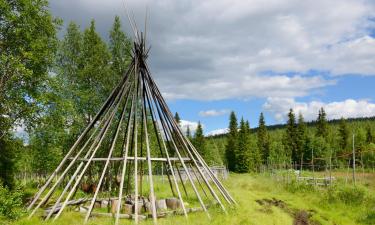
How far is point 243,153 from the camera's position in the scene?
191ft

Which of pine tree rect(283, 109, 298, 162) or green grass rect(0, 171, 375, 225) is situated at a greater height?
pine tree rect(283, 109, 298, 162)

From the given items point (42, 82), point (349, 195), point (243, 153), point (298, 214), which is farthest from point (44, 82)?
point (243, 153)

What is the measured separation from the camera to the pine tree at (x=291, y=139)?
6009 centimetres

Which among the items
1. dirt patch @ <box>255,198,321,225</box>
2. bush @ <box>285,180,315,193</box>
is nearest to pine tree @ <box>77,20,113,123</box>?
dirt patch @ <box>255,198,321,225</box>

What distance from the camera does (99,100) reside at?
79.7 ft

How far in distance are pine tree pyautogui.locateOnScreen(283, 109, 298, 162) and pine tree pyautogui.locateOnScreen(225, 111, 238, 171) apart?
8.45m

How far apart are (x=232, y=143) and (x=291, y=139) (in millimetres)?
9682

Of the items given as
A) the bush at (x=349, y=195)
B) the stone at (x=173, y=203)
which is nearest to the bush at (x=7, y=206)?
the stone at (x=173, y=203)

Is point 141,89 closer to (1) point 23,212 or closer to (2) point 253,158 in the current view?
(1) point 23,212

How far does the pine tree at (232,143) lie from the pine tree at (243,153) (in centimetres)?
147

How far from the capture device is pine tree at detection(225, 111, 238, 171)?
61.4 m

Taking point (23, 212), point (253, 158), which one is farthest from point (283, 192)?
point (253, 158)

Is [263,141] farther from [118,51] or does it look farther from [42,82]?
[42,82]

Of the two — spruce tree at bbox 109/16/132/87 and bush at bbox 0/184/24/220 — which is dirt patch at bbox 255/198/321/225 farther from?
spruce tree at bbox 109/16/132/87
